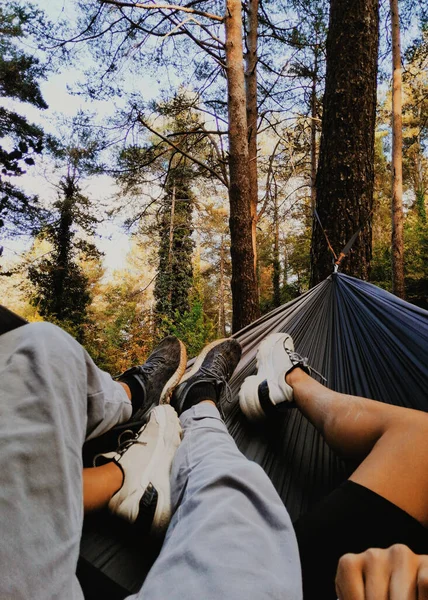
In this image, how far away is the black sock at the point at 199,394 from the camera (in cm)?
93

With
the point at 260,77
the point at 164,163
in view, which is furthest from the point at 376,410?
the point at 164,163

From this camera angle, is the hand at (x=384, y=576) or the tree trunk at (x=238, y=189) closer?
the hand at (x=384, y=576)

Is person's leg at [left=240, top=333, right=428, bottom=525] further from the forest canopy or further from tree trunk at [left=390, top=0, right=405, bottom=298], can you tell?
tree trunk at [left=390, top=0, right=405, bottom=298]

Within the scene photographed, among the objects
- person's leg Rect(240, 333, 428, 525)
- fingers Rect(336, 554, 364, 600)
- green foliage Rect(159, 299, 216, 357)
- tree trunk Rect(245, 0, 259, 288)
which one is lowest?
green foliage Rect(159, 299, 216, 357)

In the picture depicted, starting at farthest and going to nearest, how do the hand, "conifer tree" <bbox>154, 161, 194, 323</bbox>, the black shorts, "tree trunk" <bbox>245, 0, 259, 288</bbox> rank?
"conifer tree" <bbox>154, 161, 194, 323</bbox>, "tree trunk" <bbox>245, 0, 259, 288</bbox>, the black shorts, the hand

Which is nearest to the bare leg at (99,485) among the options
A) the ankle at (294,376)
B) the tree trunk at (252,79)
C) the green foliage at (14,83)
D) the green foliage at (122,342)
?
the ankle at (294,376)

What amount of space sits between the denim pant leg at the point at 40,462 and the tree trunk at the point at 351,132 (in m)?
1.38

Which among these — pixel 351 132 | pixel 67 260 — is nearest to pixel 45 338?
pixel 351 132

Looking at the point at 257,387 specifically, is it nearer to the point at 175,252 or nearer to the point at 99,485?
the point at 99,485

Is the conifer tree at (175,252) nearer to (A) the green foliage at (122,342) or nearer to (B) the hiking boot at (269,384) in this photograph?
(A) the green foliage at (122,342)

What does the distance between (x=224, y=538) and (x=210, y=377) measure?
588 millimetres

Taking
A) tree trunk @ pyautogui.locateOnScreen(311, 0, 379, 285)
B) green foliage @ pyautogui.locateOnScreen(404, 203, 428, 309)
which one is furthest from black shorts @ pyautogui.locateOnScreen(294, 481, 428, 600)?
green foliage @ pyautogui.locateOnScreen(404, 203, 428, 309)

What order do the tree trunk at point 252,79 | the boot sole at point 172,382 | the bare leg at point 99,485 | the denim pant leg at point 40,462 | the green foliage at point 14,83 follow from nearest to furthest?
the denim pant leg at point 40,462
the bare leg at point 99,485
the boot sole at point 172,382
the tree trunk at point 252,79
the green foliage at point 14,83

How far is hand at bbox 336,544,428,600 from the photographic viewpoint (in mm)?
172
